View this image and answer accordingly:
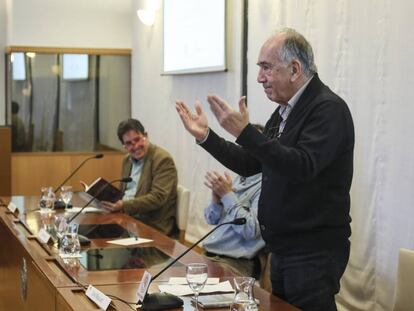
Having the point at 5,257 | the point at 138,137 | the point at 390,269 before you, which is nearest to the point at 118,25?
the point at 138,137

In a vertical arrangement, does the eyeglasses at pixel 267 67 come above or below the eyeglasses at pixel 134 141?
above

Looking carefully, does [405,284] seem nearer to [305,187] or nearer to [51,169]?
[305,187]

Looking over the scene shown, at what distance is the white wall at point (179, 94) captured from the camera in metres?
5.79

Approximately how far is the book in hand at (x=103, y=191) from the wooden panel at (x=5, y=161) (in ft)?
9.98

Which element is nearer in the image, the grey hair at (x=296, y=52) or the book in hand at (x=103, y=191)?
the grey hair at (x=296, y=52)

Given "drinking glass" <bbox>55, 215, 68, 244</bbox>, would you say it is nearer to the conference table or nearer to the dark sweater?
the conference table

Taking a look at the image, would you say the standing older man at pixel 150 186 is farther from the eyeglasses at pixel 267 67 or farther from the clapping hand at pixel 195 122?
the eyeglasses at pixel 267 67

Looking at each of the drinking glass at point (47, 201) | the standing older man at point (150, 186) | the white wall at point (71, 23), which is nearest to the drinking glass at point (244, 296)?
the standing older man at point (150, 186)

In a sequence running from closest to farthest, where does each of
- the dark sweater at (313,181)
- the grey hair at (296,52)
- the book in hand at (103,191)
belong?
the dark sweater at (313,181) → the grey hair at (296,52) → the book in hand at (103,191)

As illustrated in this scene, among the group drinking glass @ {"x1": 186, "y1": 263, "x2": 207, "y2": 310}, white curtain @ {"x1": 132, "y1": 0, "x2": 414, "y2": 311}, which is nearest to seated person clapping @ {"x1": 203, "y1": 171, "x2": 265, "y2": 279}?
white curtain @ {"x1": 132, "y1": 0, "x2": 414, "y2": 311}

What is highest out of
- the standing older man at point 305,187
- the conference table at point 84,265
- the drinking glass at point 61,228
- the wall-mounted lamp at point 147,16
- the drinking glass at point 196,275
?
the wall-mounted lamp at point 147,16

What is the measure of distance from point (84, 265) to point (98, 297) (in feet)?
2.07

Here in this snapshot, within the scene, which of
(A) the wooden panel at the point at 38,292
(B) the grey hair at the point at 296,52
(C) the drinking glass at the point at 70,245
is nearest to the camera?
(B) the grey hair at the point at 296,52

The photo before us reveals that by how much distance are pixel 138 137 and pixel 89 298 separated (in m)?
2.44
